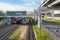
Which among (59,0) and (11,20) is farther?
(11,20)

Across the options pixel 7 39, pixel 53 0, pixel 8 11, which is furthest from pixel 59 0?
pixel 8 11

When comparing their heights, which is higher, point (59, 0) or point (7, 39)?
point (59, 0)

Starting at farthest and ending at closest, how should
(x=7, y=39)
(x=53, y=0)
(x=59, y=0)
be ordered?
1. (x=53, y=0)
2. (x=59, y=0)
3. (x=7, y=39)

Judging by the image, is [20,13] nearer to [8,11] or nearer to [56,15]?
[8,11]

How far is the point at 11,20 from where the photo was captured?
85.9 metres

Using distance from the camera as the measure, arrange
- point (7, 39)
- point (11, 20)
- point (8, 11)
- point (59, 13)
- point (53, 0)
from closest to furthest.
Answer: point (7, 39)
point (53, 0)
point (11, 20)
point (8, 11)
point (59, 13)

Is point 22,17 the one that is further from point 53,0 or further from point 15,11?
point 53,0

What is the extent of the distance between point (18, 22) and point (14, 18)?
3.32 m

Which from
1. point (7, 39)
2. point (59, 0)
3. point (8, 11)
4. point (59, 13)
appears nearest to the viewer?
point (7, 39)

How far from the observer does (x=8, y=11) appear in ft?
302

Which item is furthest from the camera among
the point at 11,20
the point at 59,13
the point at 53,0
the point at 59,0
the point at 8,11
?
the point at 59,13

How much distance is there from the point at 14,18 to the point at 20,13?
4.96 metres

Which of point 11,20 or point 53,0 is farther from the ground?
point 53,0

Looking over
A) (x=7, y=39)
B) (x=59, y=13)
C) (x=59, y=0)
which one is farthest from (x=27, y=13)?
(x=7, y=39)
